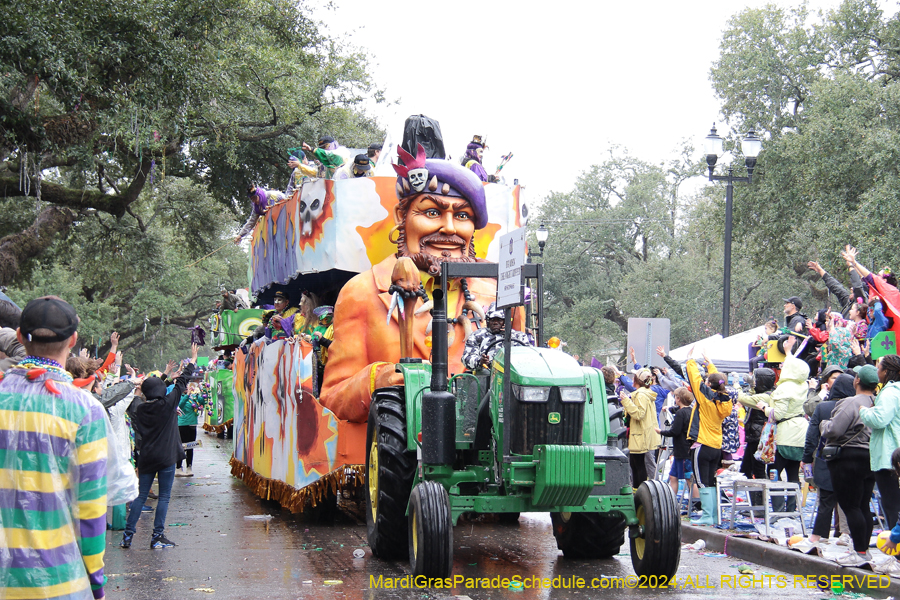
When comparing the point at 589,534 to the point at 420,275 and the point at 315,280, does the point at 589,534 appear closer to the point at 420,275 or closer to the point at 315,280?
the point at 420,275

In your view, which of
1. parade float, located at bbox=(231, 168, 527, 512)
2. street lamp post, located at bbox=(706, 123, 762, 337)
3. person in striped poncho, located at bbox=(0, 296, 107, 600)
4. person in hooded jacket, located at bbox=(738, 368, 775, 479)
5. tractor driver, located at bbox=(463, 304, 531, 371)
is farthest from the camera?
street lamp post, located at bbox=(706, 123, 762, 337)

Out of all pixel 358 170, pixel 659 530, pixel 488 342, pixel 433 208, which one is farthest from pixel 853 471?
pixel 358 170

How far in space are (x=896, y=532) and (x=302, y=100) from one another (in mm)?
16020

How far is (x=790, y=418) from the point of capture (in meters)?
9.69

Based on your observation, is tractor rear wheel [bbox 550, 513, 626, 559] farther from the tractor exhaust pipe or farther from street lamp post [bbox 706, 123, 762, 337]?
street lamp post [bbox 706, 123, 762, 337]

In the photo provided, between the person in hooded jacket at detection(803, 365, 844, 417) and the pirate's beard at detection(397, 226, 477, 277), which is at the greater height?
the pirate's beard at detection(397, 226, 477, 277)

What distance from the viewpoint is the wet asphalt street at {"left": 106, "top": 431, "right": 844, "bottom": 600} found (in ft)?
22.8

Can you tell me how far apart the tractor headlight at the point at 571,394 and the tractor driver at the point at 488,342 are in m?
0.99

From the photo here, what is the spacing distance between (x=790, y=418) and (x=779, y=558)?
2.00m

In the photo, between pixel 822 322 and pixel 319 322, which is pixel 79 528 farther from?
pixel 822 322

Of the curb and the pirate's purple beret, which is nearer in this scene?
the curb

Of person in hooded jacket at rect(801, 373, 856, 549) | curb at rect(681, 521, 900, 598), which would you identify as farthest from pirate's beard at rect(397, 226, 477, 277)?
person in hooded jacket at rect(801, 373, 856, 549)

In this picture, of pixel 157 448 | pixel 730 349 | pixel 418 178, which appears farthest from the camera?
pixel 730 349

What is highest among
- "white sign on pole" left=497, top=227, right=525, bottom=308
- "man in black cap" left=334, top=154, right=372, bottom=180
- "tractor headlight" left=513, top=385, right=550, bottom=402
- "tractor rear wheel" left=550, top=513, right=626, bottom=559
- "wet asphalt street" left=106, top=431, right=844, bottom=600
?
"man in black cap" left=334, top=154, right=372, bottom=180
